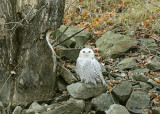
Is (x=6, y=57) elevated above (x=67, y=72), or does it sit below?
above

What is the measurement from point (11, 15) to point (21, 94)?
1268mm

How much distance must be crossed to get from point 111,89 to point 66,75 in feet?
2.85

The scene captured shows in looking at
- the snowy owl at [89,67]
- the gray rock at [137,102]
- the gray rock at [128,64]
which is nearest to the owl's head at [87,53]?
the snowy owl at [89,67]

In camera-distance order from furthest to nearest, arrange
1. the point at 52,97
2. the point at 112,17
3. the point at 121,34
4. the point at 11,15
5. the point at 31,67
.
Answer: the point at 112,17 → the point at 121,34 → the point at 52,97 → the point at 31,67 → the point at 11,15

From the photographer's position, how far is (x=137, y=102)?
290 cm

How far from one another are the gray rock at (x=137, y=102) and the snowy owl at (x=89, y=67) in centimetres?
52

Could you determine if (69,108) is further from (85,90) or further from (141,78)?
(141,78)

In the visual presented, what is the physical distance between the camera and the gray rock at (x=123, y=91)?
303 cm

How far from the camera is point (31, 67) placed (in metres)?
Result: 3.15

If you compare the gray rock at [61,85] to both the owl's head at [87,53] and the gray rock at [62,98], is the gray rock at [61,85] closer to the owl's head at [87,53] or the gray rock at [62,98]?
the gray rock at [62,98]

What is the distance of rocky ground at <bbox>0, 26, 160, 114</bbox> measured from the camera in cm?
293

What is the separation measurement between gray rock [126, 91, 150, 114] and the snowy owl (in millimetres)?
524

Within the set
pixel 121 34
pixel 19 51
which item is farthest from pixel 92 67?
pixel 121 34

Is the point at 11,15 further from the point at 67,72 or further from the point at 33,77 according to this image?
the point at 67,72
